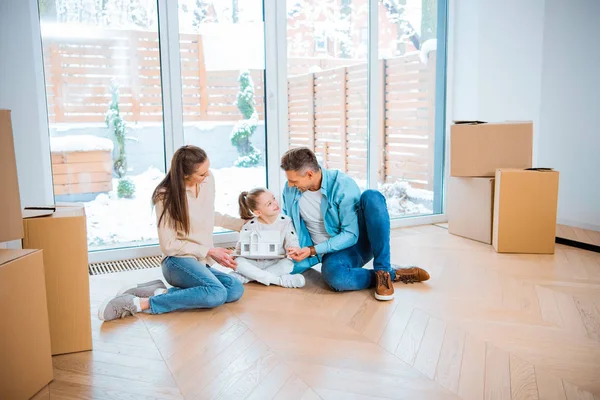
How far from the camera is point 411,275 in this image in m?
2.49

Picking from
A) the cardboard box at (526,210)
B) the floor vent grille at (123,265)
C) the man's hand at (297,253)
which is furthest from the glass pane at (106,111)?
the cardboard box at (526,210)

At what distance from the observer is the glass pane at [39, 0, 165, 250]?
9.12ft

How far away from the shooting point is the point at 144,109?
2980 mm

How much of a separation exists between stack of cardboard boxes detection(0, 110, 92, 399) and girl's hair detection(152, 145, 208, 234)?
1.24 feet

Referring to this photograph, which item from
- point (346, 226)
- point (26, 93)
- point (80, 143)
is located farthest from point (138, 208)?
point (346, 226)

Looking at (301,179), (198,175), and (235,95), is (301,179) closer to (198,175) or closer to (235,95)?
(198,175)

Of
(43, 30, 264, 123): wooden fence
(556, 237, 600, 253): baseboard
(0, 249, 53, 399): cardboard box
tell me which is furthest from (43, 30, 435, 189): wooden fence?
(0, 249, 53, 399): cardboard box

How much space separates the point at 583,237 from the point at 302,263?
1816mm

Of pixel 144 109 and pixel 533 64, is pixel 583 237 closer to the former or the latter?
pixel 533 64

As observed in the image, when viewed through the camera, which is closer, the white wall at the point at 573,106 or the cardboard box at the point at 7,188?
the cardboard box at the point at 7,188

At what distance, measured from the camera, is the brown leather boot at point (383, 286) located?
225cm

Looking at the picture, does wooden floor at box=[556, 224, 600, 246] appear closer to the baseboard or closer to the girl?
the baseboard

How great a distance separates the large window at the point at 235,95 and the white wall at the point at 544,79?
29cm

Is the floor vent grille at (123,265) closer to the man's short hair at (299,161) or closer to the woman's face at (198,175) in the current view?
the woman's face at (198,175)
